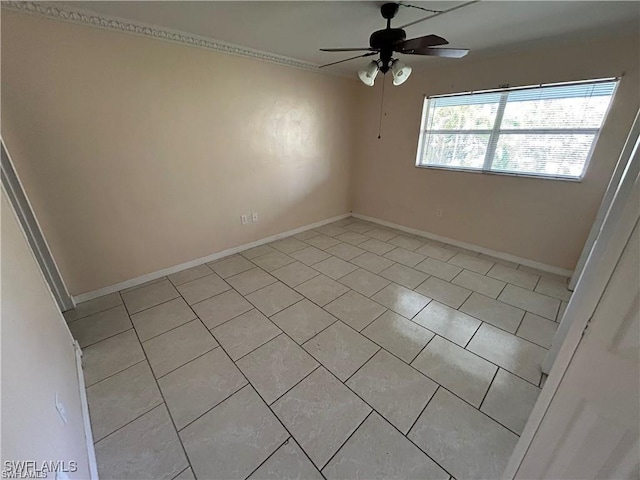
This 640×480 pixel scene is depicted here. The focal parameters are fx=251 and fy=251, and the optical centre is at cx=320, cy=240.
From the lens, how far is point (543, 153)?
8.89 ft

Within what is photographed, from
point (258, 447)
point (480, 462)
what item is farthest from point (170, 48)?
point (480, 462)

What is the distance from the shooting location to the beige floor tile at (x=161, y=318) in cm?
201

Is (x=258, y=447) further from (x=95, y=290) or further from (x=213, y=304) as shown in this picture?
(x=95, y=290)

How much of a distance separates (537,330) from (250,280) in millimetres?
2619

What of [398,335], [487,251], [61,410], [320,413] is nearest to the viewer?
[61,410]

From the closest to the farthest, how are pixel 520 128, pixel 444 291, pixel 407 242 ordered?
pixel 444 291, pixel 520 128, pixel 407 242

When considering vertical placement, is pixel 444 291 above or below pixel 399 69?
below

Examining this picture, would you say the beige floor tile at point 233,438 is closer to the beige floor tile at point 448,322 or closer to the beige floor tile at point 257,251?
the beige floor tile at point 448,322

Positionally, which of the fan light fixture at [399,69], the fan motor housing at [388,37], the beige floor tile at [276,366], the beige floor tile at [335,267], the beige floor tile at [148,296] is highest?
the fan motor housing at [388,37]

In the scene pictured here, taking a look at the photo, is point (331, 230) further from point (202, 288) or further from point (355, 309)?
point (202, 288)

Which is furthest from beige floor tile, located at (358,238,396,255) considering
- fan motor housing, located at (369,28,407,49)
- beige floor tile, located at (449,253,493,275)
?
fan motor housing, located at (369,28,407,49)

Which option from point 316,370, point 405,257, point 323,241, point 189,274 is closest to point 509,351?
point 316,370

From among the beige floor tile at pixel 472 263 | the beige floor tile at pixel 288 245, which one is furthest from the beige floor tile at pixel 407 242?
the beige floor tile at pixel 288 245

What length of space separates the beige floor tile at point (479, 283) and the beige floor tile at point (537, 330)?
360 mm
